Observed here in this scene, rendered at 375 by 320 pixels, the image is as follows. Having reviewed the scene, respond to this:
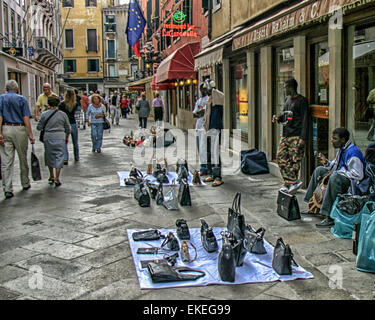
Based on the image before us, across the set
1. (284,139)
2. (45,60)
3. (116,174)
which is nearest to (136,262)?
(284,139)

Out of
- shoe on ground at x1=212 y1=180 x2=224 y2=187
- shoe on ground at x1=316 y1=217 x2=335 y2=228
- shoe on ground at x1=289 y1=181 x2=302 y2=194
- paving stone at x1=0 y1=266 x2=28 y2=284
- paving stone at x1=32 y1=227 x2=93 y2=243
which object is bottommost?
paving stone at x1=0 y1=266 x2=28 y2=284

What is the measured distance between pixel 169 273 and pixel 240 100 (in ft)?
28.8

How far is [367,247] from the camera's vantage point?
4.27 metres

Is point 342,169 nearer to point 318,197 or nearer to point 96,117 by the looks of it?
point 318,197

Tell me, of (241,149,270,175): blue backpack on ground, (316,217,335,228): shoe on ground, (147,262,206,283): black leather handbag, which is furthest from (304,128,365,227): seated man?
(241,149,270,175): blue backpack on ground

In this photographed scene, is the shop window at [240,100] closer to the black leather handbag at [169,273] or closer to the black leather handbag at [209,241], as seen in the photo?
the black leather handbag at [209,241]

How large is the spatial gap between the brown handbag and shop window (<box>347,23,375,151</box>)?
89 cm

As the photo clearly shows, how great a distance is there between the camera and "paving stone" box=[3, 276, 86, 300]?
3884 mm

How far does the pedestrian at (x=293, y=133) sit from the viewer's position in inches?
291

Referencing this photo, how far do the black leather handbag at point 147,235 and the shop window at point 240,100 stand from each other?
6340 millimetres

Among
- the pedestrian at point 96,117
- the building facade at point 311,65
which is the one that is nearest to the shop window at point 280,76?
the building facade at point 311,65

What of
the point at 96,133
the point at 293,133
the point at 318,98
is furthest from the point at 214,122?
the point at 96,133

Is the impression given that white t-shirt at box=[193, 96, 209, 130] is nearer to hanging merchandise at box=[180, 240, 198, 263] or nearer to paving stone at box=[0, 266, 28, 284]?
hanging merchandise at box=[180, 240, 198, 263]
